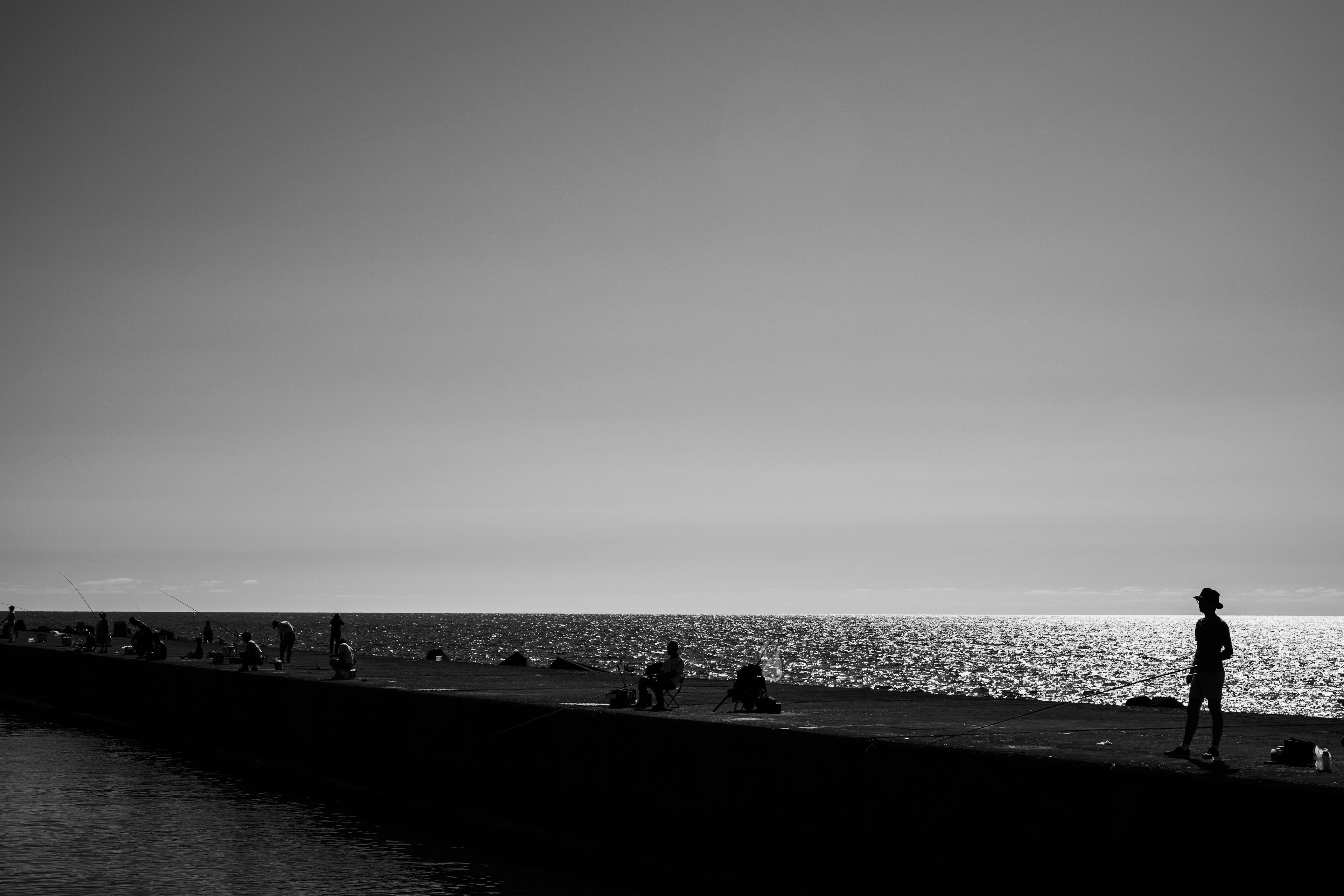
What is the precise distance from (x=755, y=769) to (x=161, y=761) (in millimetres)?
15453

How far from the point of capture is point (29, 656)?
134 feet

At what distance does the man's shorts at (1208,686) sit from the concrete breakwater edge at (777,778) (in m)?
0.58

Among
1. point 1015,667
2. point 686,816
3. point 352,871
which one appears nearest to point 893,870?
point 686,816

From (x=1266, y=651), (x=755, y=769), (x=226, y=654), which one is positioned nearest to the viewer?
(x=755, y=769)

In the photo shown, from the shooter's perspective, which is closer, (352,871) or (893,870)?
(893,870)

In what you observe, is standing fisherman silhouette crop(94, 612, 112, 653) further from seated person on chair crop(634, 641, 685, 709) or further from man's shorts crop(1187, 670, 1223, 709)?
man's shorts crop(1187, 670, 1223, 709)

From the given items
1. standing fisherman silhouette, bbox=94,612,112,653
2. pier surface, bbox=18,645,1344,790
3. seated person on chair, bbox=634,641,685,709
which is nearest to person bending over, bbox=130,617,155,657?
standing fisherman silhouette, bbox=94,612,112,653

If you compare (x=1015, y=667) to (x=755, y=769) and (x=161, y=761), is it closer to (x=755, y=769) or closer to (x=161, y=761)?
(x=161, y=761)

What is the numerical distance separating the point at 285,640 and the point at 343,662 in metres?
8.00

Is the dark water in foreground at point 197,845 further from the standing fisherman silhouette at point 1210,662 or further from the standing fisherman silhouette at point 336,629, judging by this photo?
the standing fisherman silhouette at point 336,629

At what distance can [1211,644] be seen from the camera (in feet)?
35.8

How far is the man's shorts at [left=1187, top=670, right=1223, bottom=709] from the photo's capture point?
1082cm

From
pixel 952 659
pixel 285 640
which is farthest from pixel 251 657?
pixel 952 659

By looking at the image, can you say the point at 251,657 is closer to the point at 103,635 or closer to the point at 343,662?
the point at 343,662
